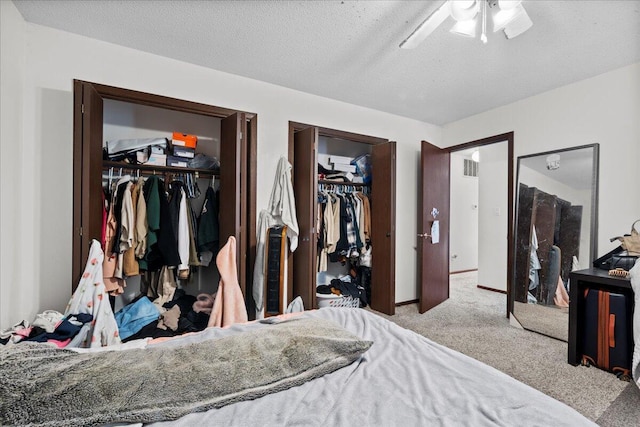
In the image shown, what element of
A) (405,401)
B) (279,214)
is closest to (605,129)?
(279,214)

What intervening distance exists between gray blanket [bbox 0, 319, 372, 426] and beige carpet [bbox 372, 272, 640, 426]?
1.73 metres

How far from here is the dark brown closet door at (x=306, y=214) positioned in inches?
111

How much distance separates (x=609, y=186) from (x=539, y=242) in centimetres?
74

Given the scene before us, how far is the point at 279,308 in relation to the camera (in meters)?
2.62

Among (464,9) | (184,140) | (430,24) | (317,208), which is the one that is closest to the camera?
(464,9)

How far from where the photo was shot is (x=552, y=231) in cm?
293

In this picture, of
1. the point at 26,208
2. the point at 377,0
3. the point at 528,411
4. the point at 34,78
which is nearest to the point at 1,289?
the point at 26,208

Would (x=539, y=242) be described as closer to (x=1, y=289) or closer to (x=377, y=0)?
(x=377, y=0)

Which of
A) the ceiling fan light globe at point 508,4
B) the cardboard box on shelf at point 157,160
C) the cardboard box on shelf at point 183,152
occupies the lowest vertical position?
the cardboard box on shelf at point 157,160

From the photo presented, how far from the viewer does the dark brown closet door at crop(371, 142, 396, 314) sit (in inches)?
131

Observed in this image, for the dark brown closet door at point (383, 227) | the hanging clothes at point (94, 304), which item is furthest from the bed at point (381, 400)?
the dark brown closet door at point (383, 227)

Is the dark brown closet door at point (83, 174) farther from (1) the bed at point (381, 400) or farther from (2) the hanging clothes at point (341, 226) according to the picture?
(2) the hanging clothes at point (341, 226)

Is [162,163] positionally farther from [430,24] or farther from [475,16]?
[475,16]

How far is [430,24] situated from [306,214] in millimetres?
1771
